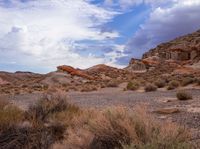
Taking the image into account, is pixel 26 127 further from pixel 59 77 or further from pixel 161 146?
pixel 59 77

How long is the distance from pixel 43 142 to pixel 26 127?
2.81ft

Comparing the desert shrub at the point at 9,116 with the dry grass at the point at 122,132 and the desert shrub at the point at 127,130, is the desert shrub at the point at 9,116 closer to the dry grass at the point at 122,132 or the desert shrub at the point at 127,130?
the dry grass at the point at 122,132

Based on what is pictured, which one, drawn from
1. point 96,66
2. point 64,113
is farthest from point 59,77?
point 64,113

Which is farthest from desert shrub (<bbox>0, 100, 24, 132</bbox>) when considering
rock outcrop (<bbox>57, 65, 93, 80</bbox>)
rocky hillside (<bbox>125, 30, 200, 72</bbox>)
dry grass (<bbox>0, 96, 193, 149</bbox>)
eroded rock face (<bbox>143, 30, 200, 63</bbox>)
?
eroded rock face (<bbox>143, 30, 200, 63</bbox>)

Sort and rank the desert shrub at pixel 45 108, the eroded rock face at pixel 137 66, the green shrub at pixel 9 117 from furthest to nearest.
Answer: the eroded rock face at pixel 137 66 → the desert shrub at pixel 45 108 → the green shrub at pixel 9 117

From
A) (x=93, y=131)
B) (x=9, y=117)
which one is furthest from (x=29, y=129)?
(x=93, y=131)

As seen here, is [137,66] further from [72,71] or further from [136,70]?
[72,71]

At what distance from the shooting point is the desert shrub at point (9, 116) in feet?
40.2

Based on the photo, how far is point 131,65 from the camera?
95.9m

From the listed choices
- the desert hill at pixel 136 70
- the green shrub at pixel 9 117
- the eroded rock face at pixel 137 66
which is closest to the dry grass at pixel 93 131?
the green shrub at pixel 9 117

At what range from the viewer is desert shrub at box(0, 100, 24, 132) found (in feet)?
40.2

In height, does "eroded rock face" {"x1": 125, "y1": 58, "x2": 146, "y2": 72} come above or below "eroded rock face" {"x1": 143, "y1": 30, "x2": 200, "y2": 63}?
below

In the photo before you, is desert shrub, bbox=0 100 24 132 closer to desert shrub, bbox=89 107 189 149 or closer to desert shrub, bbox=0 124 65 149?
desert shrub, bbox=0 124 65 149

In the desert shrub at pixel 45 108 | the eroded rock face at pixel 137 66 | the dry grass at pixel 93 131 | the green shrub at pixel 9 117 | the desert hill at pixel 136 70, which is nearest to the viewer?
the dry grass at pixel 93 131
